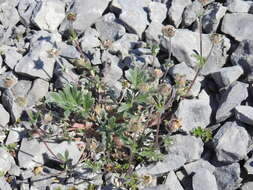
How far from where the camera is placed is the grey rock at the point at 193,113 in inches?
206

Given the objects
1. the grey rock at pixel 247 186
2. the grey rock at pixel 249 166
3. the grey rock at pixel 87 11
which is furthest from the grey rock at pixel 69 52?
the grey rock at pixel 247 186

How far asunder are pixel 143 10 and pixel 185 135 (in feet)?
6.13

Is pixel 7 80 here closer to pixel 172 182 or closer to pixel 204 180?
pixel 172 182

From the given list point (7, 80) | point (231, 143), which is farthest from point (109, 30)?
point (231, 143)

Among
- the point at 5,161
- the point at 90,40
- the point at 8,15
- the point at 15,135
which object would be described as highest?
the point at 8,15

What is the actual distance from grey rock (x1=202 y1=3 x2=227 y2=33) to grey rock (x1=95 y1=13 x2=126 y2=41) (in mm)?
975

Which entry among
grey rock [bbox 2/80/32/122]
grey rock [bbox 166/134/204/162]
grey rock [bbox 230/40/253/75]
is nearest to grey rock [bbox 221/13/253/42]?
grey rock [bbox 230/40/253/75]

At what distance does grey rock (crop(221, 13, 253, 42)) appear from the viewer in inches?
227

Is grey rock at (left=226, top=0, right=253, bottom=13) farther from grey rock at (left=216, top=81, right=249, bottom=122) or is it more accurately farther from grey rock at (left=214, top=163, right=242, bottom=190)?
grey rock at (left=214, top=163, right=242, bottom=190)

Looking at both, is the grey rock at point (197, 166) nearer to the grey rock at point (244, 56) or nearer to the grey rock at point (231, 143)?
the grey rock at point (231, 143)

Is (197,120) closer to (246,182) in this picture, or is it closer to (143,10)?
(246,182)

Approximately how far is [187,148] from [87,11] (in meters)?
2.21

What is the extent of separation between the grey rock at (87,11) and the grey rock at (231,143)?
2.21 m

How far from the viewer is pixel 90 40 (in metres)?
5.92
